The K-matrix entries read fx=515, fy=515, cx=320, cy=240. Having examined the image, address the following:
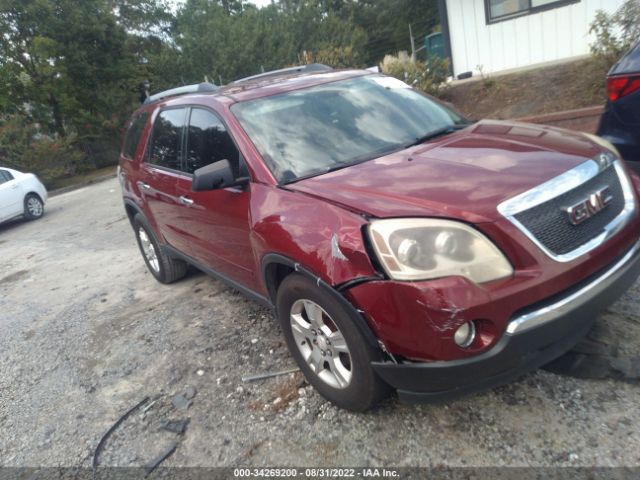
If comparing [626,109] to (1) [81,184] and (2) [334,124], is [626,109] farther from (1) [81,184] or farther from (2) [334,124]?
(1) [81,184]

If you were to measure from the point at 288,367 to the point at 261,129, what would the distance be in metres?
1.57

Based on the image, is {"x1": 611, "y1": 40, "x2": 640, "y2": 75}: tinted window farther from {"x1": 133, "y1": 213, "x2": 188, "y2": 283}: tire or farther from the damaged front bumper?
{"x1": 133, "y1": 213, "x2": 188, "y2": 283}: tire

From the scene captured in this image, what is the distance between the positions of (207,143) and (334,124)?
0.95 m

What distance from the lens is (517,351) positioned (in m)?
2.21

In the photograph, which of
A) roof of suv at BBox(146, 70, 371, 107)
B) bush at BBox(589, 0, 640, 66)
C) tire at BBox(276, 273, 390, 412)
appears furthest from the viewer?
bush at BBox(589, 0, 640, 66)

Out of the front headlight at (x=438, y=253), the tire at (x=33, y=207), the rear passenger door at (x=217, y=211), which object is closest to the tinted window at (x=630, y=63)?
the front headlight at (x=438, y=253)

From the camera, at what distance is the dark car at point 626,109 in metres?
3.64

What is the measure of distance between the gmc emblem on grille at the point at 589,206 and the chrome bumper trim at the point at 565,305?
288mm

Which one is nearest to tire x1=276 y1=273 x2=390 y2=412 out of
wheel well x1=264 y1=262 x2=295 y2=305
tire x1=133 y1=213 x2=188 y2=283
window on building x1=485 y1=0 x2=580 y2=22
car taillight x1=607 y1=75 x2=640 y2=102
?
wheel well x1=264 y1=262 x2=295 y2=305

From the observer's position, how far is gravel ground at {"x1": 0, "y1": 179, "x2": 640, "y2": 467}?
2.48m

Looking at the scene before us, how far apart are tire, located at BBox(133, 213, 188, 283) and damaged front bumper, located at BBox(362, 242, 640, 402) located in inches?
128

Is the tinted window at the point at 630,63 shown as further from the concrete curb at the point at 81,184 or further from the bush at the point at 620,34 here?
the concrete curb at the point at 81,184

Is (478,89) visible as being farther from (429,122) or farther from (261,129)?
(261,129)

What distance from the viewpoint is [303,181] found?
114 inches
